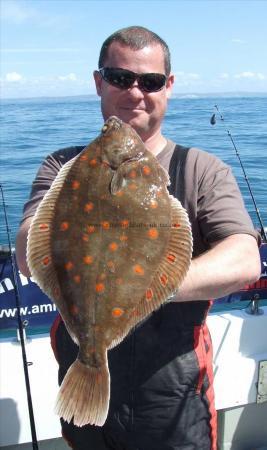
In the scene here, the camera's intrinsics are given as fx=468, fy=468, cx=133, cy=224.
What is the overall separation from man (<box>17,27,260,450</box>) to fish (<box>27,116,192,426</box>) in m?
0.44

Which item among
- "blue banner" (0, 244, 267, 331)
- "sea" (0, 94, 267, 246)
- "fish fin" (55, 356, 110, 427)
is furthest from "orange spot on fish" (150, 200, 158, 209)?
"sea" (0, 94, 267, 246)

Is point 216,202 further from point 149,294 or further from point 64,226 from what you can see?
point 64,226

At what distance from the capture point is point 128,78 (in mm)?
2221

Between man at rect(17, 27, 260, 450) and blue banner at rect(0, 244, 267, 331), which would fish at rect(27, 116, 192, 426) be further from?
blue banner at rect(0, 244, 267, 331)

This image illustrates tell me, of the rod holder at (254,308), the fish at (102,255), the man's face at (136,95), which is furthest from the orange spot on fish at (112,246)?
the rod holder at (254,308)

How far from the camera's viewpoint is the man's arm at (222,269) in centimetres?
185

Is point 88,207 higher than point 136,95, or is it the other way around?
point 136,95

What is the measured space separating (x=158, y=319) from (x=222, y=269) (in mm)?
532

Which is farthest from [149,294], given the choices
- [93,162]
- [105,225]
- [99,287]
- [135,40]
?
[135,40]

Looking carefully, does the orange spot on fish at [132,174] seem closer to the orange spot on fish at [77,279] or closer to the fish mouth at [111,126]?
the fish mouth at [111,126]

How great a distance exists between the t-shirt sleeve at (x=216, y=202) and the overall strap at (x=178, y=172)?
0.05 m

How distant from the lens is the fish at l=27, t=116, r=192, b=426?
169 centimetres

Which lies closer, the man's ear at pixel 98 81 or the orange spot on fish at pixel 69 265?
the orange spot on fish at pixel 69 265

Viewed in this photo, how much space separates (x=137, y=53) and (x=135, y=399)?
1.69m
